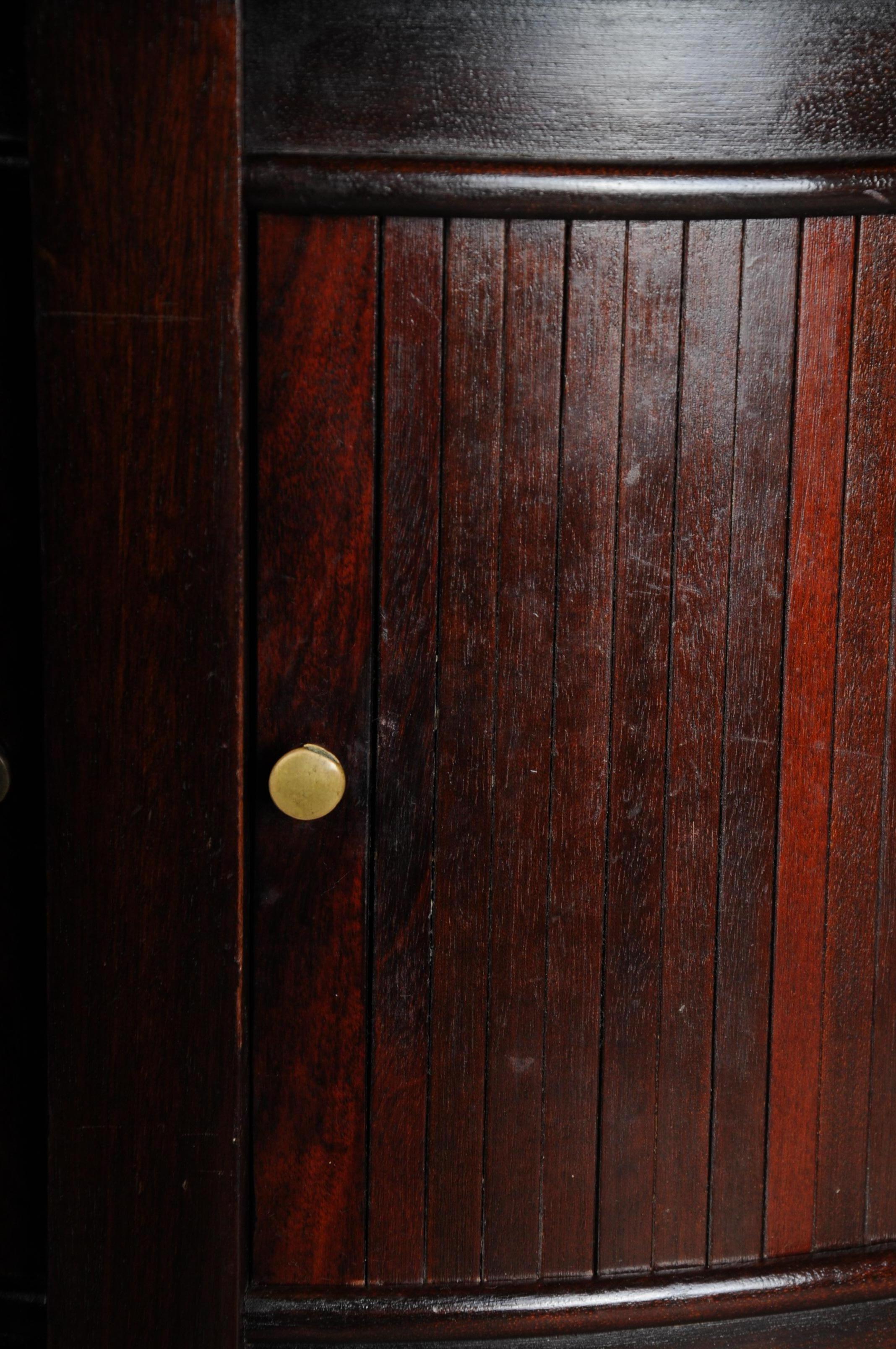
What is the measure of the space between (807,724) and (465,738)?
296 mm

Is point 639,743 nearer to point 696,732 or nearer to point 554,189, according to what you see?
point 696,732

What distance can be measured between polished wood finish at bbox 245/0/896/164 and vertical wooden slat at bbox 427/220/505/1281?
0.09 m

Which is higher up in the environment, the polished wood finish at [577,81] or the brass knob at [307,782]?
the polished wood finish at [577,81]

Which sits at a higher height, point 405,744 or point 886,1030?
point 405,744

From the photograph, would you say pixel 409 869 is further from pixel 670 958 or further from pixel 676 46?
pixel 676 46

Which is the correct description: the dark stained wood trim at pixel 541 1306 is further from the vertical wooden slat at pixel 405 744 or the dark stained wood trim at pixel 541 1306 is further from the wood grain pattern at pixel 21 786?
the wood grain pattern at pixel 21 786

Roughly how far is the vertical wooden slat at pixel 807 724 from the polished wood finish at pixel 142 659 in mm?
458

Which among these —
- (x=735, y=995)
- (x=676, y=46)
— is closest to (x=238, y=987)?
(x=735, y=995)

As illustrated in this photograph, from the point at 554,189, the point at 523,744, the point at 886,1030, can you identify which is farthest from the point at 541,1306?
the point at 554,189

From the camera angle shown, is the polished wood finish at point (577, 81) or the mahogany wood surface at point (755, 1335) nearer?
the polished wood finish at point (577, 81)

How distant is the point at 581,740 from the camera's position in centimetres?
91

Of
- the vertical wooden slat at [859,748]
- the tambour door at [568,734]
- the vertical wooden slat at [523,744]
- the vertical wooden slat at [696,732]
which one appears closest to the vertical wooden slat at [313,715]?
the tambour door at [568,734]

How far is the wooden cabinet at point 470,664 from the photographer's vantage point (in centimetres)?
83

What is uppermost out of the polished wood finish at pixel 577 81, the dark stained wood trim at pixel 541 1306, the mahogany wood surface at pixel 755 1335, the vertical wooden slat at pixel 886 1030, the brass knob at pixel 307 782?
the polished wood finish at pixel 577 81
